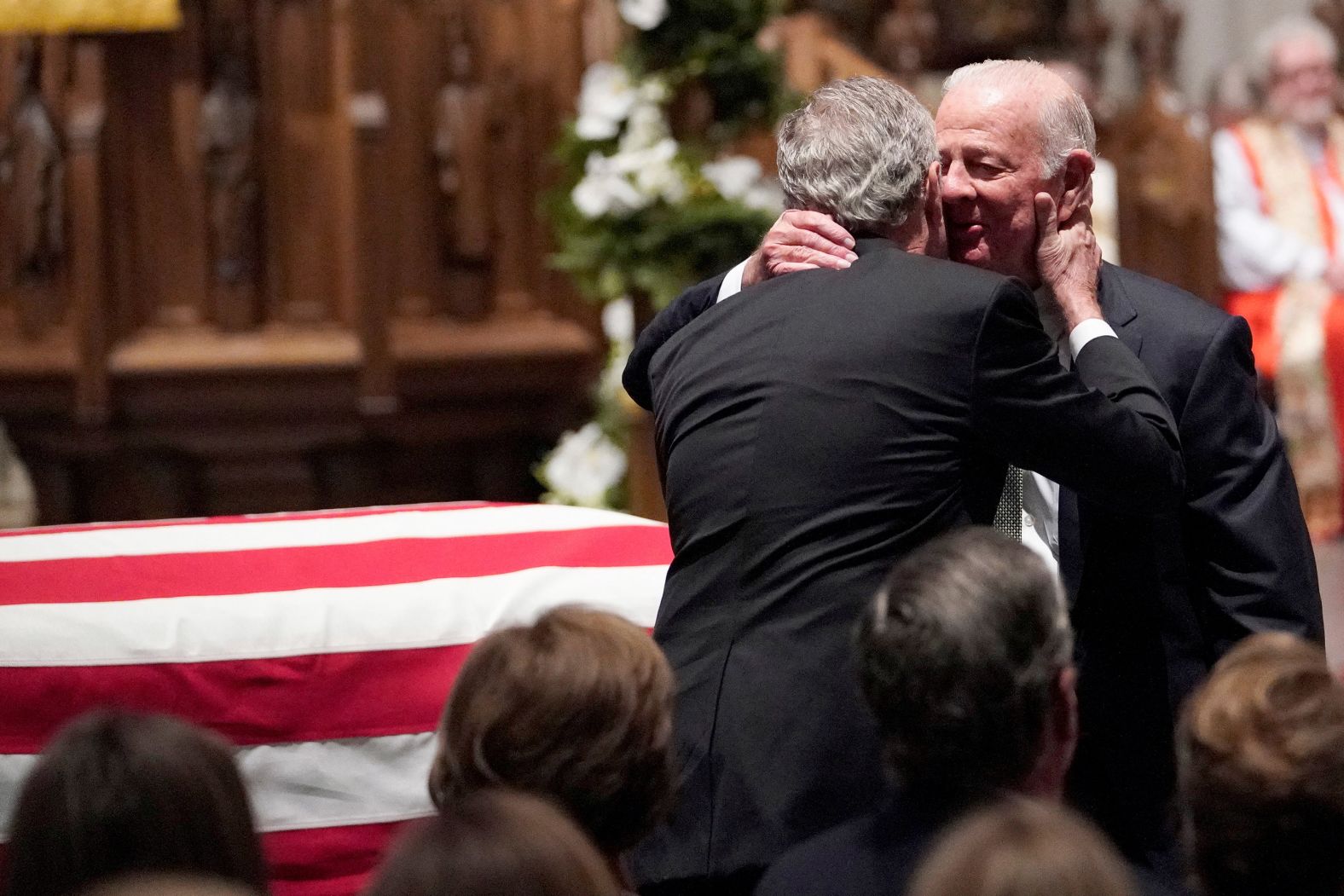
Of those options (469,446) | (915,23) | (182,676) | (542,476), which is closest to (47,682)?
(182,676)

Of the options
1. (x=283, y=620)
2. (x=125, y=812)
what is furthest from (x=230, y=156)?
(x=125, y=812)

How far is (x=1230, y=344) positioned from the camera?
2457mm

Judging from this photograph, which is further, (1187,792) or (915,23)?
(915,23)

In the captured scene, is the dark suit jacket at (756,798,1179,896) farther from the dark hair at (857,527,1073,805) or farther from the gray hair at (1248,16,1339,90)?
the gray hair at (1248,16,1339,90)

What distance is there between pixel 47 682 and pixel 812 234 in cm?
143

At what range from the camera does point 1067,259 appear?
255 centimetres

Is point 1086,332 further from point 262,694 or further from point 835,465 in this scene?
point 262,694

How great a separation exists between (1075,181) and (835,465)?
2.34 feet

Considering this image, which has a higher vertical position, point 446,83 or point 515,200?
point 446,83

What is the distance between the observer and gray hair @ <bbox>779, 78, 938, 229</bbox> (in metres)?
2.30

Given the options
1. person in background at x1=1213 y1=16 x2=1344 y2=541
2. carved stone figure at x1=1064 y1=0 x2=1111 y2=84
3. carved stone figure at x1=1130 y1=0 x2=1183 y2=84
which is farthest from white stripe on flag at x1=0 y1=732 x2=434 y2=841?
carved stone figure at x1=1130 y1=0 x2=1183 y2=84

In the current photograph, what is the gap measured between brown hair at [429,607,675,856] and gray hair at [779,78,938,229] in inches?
27.8

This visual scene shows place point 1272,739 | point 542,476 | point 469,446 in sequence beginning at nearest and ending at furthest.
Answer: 1. point 1272,739
2. point 542,476
3. point 469,446

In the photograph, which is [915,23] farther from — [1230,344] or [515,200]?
[1230,344]
